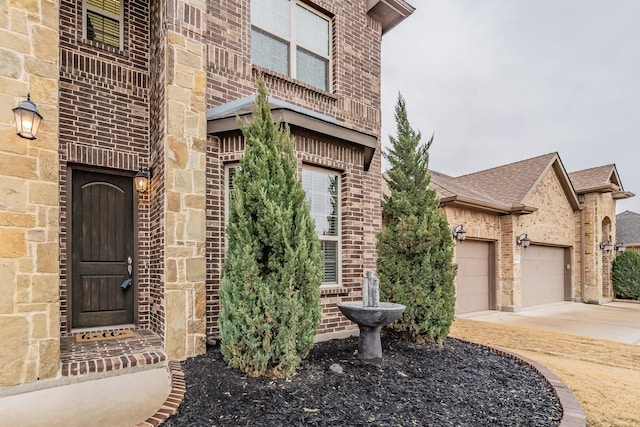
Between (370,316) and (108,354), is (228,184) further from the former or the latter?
(370,316)

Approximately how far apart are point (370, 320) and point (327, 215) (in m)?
1.89

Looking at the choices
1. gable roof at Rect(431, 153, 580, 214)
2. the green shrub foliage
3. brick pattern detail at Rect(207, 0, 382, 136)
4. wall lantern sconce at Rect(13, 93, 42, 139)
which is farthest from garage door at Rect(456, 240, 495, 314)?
wall lantern sconce at Rect(13, 93, 42, 139)

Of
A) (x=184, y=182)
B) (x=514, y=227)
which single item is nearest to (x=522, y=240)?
(x=514, y=227)

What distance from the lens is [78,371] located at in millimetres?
3355

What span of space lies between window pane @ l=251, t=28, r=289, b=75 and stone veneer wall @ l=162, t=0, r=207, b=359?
1.16 meters

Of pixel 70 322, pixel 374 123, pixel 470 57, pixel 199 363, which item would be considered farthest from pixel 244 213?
pixel 470 57

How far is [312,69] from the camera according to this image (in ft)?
20.3

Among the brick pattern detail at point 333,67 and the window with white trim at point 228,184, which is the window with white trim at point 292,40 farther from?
the window with white trim at point 228,184

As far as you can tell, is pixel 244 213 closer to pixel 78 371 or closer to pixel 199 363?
pixel 199 363

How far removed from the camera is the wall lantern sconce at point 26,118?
10.4 ft

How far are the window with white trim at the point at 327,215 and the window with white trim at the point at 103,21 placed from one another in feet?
11.1

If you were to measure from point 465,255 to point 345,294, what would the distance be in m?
6.02

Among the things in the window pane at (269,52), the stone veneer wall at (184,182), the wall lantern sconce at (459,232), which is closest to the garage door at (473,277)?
the wall lantern sconce at (459,232)

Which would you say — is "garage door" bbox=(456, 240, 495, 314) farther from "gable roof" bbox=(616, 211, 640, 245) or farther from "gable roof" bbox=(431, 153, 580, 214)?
"gable roof" bbox=(616, 211, 640, 245)
